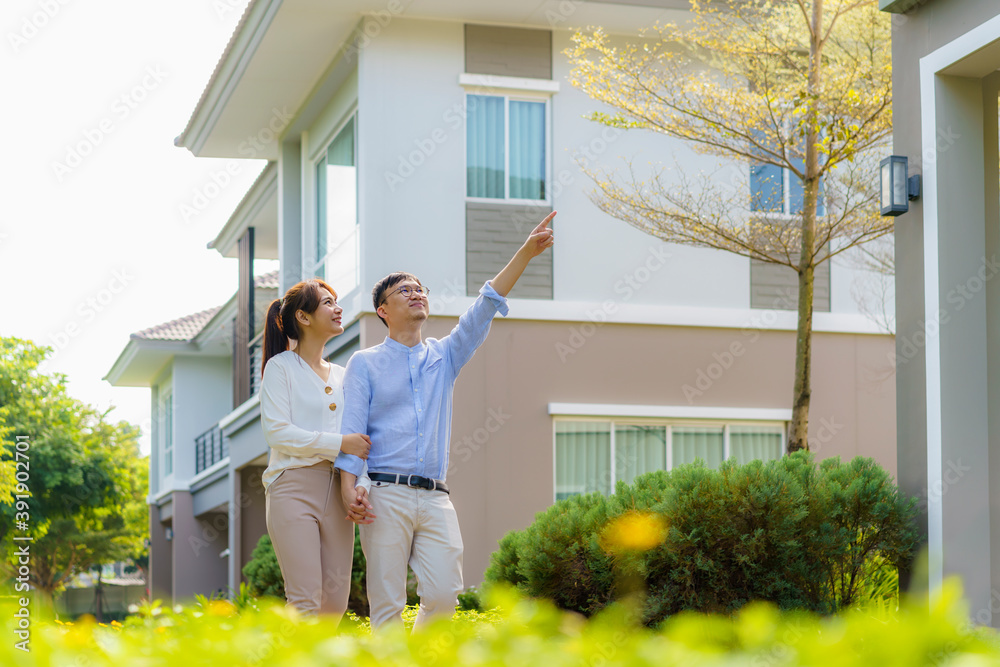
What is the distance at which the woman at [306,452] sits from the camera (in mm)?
4992

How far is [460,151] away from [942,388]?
7.80m

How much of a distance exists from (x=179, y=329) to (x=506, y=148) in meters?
16.3

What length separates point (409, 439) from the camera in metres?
5.12

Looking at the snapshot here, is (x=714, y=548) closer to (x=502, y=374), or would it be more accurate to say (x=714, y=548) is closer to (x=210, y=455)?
(x=502, y=374)

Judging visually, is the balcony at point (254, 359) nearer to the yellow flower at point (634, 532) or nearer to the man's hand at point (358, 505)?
the yellow flower at point (634, 532)

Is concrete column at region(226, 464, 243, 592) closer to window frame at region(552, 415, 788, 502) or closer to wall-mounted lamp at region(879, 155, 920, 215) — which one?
window frame at region(552, 415, 788, 502)

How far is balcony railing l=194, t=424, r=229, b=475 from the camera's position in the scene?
25.1 meters

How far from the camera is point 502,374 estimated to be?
13.0 m

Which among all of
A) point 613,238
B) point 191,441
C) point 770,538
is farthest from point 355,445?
point 191,441

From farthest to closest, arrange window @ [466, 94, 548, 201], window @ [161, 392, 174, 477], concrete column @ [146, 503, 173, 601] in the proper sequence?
concrete column @ [146, 503, 173, 601]
window @ [161, 392, 174, 477]
window @ [466, 94, 548, 201]

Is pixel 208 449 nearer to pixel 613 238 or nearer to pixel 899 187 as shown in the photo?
pixel 613 238

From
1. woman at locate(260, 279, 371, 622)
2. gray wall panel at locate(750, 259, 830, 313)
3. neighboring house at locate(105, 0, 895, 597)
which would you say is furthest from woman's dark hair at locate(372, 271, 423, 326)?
gray wall panel at locate(750, 259, 830, 313)

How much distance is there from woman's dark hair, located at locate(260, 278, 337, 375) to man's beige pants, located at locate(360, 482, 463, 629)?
0.90 meters

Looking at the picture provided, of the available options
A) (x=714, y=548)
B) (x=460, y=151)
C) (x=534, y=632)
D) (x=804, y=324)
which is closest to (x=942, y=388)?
(x=714, y=548)
